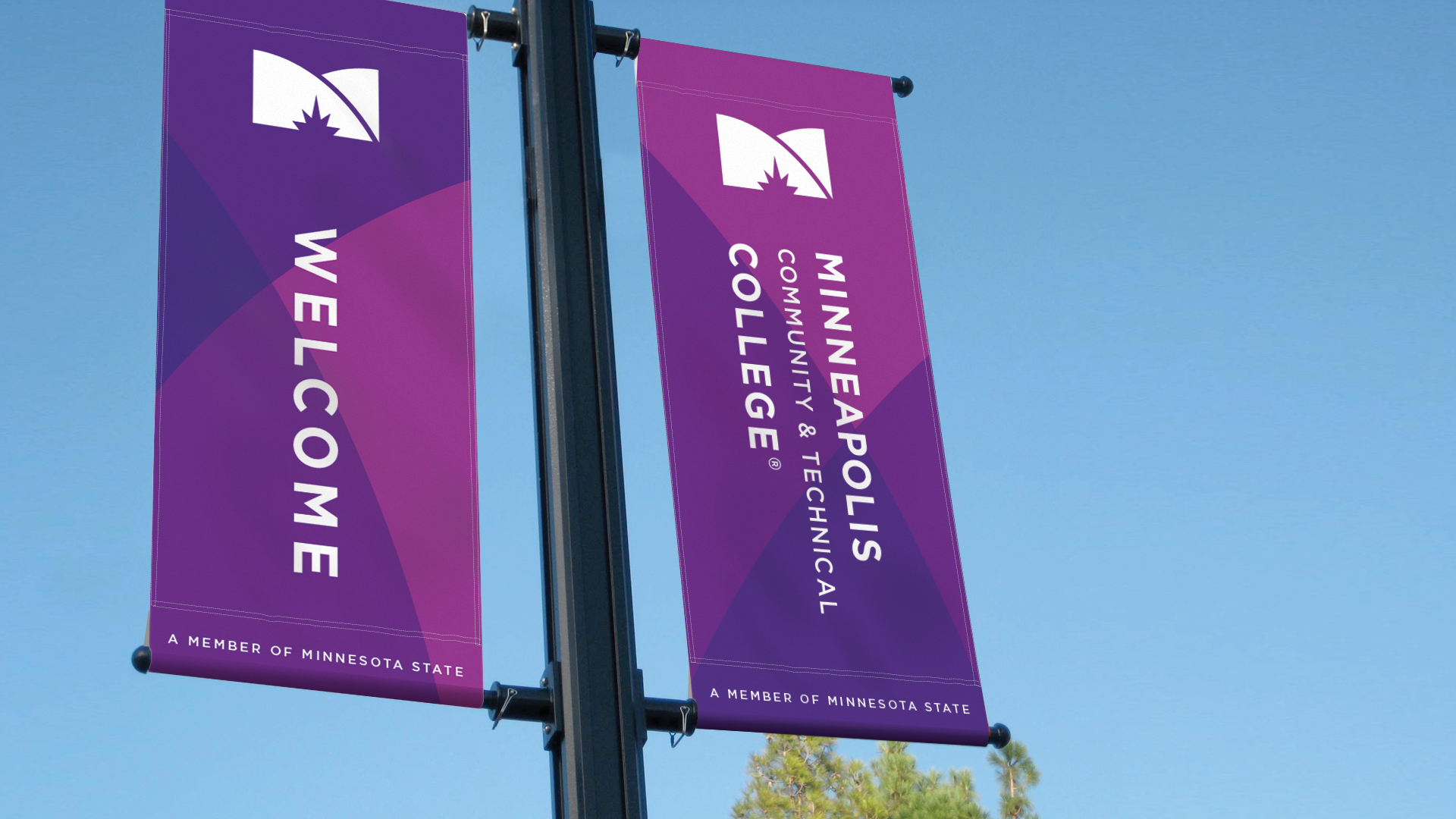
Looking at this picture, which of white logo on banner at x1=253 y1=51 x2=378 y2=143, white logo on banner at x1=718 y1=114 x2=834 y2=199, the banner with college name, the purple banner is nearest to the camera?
the purple banner

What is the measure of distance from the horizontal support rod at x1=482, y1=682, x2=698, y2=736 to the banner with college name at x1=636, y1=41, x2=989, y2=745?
0.12m

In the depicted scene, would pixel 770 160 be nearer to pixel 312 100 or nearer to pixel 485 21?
pixel 485 21

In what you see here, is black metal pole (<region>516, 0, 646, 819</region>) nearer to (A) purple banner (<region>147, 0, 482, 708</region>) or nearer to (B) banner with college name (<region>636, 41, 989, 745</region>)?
(A) purple banner (<region>147, 0, 482, 708</region>)

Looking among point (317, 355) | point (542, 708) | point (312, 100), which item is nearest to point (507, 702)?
point (542, 708)

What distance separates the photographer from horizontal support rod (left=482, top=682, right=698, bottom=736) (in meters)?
5.17

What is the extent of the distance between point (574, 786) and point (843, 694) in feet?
3.74

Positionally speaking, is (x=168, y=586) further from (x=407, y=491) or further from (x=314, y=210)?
(x=314, y=210)

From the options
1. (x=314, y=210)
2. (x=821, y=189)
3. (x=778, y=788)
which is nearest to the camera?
(x=314, y=210)

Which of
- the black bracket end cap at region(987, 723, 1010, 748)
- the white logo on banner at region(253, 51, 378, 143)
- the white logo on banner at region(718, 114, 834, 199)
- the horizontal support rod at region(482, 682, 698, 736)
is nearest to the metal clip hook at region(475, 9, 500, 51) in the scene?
the white logo on banner at region(253, 51, 378, 143)

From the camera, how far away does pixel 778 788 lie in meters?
22.7

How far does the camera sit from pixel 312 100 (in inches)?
245

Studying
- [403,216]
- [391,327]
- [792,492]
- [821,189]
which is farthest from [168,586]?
[821,189]

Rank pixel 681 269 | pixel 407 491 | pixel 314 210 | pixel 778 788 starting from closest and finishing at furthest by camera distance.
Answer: pixel 407 491 < pixel 314 210 < pixel 681 269 < pixel 778 788

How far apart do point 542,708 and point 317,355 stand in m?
1.46
